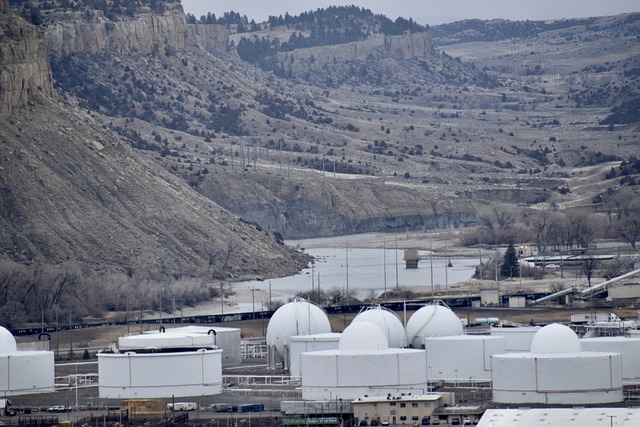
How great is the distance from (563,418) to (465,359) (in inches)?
961

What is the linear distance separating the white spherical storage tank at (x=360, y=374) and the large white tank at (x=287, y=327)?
11.7 m

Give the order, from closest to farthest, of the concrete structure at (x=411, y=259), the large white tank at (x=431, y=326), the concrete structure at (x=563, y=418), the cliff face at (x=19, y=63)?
the concrete structure at (x=563, y=418)
the large white tank at (x=431, y=326)
the cliff face at (x=19, y=63)
the concrete structure at (x=411, y=259)

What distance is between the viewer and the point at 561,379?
82562mm

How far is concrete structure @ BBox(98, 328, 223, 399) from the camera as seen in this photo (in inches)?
3506

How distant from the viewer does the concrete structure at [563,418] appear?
66000 millimetres

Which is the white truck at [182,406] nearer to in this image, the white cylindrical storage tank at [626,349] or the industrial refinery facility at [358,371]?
the industrial refinery facility at [358,371]

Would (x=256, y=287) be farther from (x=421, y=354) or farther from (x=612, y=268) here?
(x=421, y=354)

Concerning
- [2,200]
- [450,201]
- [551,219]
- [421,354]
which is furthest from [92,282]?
[450,201]

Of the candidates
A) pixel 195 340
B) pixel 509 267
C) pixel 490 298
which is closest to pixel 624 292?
pixel 490 298

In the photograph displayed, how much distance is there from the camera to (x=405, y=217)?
198 meters

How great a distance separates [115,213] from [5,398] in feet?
178

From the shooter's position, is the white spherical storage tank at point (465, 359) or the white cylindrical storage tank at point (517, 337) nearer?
the white spherical storage tank at point (465, 359)

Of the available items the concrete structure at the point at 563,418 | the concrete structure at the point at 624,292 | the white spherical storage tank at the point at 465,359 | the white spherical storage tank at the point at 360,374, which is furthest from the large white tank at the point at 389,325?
the concrete structure at the point at 624,292

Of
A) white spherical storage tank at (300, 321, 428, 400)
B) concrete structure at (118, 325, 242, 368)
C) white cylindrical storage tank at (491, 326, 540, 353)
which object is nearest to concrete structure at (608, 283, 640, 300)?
white cylindrical storage tank at (491, 326, 540, 353)
